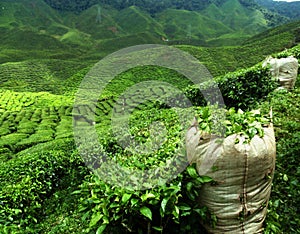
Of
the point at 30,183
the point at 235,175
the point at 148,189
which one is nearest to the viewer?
the point at 148,189

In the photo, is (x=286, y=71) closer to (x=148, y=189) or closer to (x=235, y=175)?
(x=235, y=175)

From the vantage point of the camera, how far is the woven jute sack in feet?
5.88

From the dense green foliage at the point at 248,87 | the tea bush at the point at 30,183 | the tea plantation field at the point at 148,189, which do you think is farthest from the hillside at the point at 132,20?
the tea bush at the point at 30,183

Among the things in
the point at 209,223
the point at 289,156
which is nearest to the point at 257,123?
the point at 209,223

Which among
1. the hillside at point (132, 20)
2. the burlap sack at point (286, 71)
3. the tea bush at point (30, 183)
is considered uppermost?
the hillside at point (132, 20)

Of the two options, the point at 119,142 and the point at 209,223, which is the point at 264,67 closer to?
the point at 119,142

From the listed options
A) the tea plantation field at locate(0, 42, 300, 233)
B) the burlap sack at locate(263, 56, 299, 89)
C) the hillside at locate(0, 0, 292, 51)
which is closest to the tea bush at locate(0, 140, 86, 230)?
the tea plantation field at locate(0, 42, 300, 233)

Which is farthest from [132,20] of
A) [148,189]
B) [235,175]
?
[148,189]

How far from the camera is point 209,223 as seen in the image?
1994 millimetres

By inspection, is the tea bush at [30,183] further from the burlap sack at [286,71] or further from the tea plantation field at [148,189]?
the burlap sack at [286,71]

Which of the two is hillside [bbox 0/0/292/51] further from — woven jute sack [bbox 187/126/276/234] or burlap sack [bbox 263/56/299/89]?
woven jute sack [bbox 187/126/276/234]

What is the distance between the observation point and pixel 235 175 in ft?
6.00

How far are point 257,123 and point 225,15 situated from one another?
300ft

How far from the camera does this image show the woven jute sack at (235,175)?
179 cm
